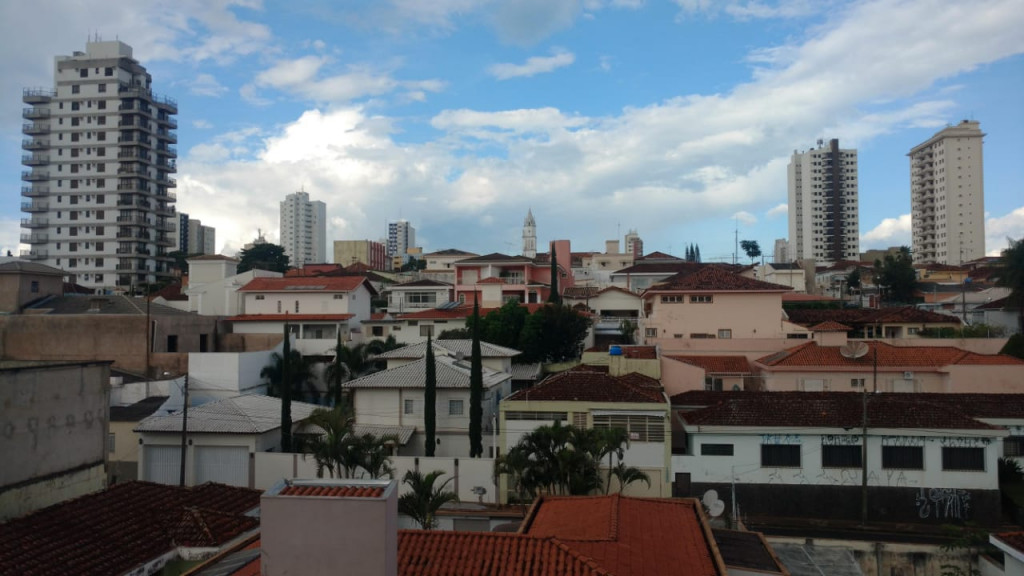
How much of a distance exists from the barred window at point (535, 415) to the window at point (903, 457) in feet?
36.8

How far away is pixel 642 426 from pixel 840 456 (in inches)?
271

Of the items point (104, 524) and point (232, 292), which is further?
point (232, 292)

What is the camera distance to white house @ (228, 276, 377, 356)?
49938 mm

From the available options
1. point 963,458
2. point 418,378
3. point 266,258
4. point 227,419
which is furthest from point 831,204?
point 227,419

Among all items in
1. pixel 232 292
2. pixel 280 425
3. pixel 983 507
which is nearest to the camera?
pixel 983 507

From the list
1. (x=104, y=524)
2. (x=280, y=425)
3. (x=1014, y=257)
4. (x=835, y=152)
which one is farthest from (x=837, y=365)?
(x=835, y=152)

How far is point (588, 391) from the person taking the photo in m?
27.8

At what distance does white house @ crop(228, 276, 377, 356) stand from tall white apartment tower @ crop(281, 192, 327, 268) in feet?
397

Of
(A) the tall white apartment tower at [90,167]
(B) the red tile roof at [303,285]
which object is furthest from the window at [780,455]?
(A) the tall white apartment tower at [90,167]

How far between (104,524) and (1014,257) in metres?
46.5

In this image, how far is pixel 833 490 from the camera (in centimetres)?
2547

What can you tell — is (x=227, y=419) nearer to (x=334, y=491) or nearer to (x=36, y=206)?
(x=334, y=491)

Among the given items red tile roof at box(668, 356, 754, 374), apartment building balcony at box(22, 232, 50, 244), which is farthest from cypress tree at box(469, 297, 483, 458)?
apartment building balcony at box(22, 232, 50, 244)

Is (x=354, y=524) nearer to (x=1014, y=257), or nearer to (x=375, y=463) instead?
(x=375, y=463)
